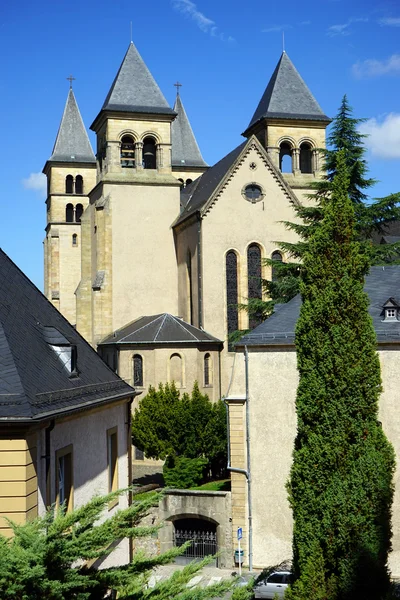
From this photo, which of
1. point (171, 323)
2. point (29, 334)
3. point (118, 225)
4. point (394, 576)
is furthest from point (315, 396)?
point (118, 225)

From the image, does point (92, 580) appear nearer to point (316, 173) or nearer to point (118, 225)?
point (118, 225)

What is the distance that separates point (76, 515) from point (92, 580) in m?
0.83

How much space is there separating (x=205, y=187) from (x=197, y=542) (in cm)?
2671

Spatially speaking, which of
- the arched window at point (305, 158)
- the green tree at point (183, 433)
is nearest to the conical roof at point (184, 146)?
the arched window at point (305, 158)

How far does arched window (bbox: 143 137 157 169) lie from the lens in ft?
165

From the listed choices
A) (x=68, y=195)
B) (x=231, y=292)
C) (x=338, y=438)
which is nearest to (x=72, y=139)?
(x=68, y=195)

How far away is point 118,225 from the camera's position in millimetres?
47656

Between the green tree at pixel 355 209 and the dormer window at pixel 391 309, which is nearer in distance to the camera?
the dormer window at pixel 391 309

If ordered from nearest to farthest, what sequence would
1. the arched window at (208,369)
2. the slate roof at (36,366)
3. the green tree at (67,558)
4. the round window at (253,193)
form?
the green tree at (67,558) < the slate roof at (36,366) < the arched window at (208,369) < the round window at (253,193)

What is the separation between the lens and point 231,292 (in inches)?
1732

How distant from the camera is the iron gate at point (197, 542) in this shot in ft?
86.6

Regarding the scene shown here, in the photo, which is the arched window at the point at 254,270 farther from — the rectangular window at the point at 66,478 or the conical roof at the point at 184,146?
the rectangular window at the point at 66,478

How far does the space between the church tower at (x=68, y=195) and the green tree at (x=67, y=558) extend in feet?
212

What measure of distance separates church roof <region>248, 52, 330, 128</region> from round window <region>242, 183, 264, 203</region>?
29.4 feet
